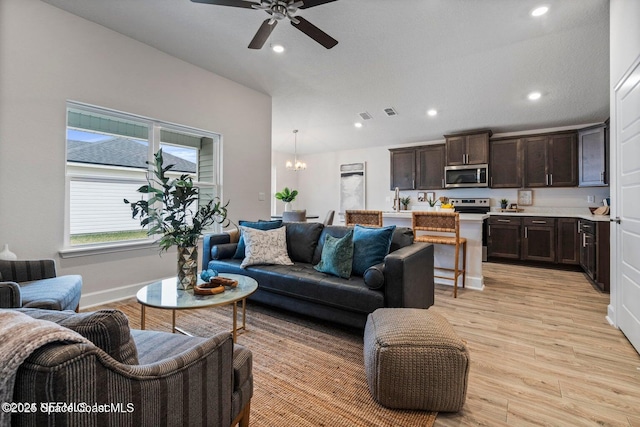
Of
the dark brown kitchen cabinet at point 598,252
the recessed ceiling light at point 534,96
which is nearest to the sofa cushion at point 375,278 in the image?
the dark brown kitchen cabinet at point 598,252

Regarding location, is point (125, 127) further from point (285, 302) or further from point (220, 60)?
point (285, 302)

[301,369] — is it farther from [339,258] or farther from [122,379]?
[122,379]

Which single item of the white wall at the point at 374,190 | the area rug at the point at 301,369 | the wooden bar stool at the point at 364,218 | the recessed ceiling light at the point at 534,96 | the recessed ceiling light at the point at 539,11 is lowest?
the area rug at the point at 301,369

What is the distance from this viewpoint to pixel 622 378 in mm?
1812

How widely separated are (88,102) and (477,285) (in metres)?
4.88

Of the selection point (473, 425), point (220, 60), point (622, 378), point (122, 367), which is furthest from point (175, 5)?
point (622, 378)

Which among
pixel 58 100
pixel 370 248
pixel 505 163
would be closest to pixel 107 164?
pixel 58 100

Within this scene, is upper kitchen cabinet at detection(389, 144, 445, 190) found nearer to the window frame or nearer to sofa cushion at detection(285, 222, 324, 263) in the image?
sofa cushion at detection(285, 222, 324, 263)

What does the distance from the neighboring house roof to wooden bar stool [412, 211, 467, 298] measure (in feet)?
11.2

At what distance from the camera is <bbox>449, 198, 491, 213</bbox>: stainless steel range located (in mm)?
5938

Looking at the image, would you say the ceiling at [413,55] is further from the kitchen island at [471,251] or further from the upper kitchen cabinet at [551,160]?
the kitchen island at [471,251]

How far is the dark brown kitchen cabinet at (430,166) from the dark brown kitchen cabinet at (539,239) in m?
1.74

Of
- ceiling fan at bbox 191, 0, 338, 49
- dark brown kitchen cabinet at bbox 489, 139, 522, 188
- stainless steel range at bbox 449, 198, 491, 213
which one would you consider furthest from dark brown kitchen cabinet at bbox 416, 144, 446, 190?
ceiling fan at bbox 191, 0, 338, 49

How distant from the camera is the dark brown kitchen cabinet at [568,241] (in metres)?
4.77
